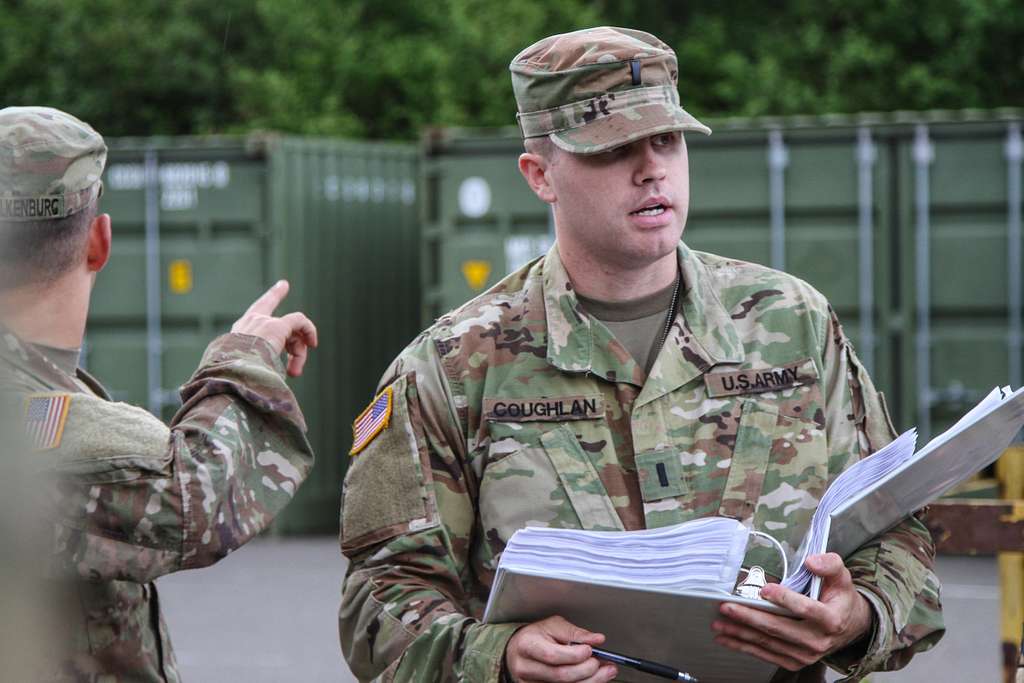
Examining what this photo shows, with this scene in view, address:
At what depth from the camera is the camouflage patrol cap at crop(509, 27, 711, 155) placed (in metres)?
2.46

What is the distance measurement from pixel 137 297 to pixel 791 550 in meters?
8.74

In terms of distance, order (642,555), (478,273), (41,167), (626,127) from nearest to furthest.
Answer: (642,555) < (41,167) < (626,127) < (478,273)

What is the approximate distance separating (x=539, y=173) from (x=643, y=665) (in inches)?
33.9

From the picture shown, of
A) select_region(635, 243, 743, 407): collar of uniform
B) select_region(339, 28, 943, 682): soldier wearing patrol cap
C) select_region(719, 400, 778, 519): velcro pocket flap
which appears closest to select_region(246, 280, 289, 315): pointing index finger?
select_region(339, 28, 943, 682): soldier wearing patrol cap

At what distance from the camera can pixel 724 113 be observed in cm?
1731

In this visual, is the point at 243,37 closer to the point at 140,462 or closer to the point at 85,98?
the point at 85,98

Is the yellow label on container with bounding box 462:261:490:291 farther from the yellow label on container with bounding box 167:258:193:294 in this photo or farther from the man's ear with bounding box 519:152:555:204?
the man's ear with bounding box 519:152:555:204

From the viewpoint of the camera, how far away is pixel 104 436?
227cm

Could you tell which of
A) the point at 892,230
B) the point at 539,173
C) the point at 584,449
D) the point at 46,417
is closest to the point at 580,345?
the point at 584,449

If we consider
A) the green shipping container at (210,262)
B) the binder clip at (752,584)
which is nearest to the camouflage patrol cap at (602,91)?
the binder clip at (752,584)

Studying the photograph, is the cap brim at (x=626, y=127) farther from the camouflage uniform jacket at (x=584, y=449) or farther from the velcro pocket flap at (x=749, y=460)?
the velcro pocket flap at (x=749, y=460)

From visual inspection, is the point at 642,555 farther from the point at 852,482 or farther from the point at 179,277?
the point at 179,277

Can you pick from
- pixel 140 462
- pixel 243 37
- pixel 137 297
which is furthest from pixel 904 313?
Answer: pixel 243 37

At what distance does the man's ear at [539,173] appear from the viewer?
260 centimetres
